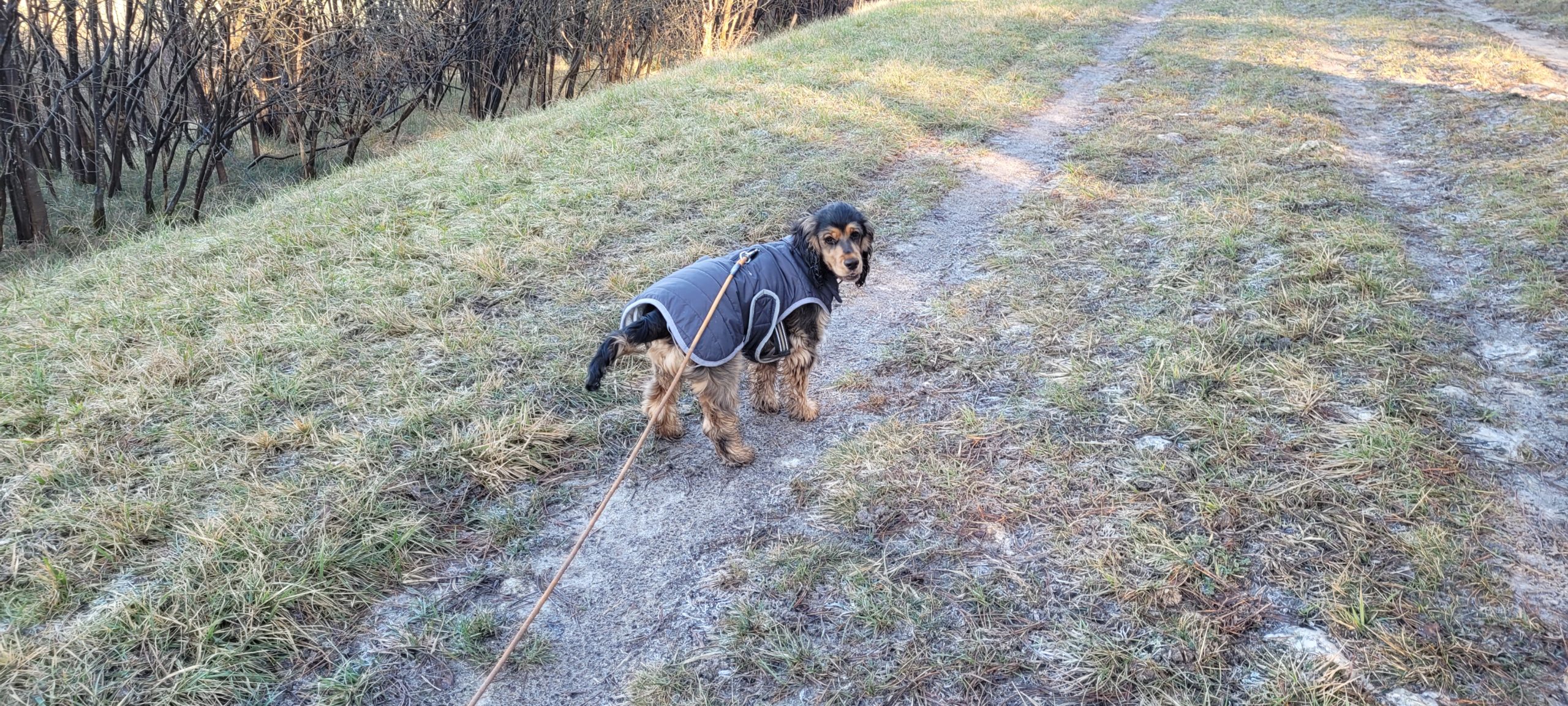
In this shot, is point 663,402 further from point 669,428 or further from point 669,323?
point 669,323

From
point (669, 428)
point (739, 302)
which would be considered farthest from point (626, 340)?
point (669, 428)

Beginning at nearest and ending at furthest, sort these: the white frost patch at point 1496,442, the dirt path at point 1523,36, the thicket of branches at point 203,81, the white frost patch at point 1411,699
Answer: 1. the white frost patch at point 1411,699
2. the white frost patch at point 1496,442
3. the thicket of branches at point 203,81
4. the dirt path at point 1523,36

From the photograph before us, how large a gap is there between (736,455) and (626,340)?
0.79m

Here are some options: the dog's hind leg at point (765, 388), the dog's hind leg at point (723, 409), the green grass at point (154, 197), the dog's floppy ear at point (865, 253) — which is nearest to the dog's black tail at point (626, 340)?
the dog's hind leg at point (723, 409)

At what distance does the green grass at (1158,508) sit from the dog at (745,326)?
0.51 m

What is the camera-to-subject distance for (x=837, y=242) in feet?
12.6

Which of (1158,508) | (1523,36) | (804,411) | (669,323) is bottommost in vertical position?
(1158,508)

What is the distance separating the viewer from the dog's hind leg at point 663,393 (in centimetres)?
354

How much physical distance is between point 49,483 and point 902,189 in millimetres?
6054

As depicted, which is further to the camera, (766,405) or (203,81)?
(203,81)

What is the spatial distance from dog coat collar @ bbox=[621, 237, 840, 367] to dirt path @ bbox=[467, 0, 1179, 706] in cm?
54

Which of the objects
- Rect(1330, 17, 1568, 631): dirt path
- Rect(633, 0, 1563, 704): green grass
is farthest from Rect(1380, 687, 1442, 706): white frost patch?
Rect(1330, 17, 1568, 631): dirt path

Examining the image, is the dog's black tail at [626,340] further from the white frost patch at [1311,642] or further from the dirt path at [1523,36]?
the dirt path at [1523,36]

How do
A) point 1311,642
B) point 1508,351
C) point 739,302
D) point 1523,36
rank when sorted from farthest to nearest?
point 1523,36
point 1508,351
point 739,302
point 1311,642
